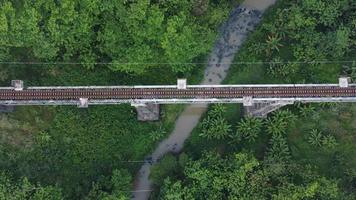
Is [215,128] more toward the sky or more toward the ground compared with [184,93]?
more toward the ground

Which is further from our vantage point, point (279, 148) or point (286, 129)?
point (286, 129)

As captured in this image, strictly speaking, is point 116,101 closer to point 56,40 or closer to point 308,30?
point 56,40

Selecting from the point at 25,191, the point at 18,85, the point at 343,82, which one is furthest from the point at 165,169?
the point at 343,82

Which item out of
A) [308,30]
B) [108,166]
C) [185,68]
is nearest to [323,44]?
[308,30]

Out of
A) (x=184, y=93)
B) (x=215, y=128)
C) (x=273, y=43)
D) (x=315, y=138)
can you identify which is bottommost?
(x=315, y=138)

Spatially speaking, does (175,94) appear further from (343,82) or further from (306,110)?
(343,82)

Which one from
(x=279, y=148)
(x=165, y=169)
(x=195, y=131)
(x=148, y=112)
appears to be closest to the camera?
(x=165, y=169)

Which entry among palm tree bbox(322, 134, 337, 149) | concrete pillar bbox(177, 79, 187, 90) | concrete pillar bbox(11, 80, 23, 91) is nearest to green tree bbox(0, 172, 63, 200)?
concrete pillar bbox(11, 80, 23, 91)

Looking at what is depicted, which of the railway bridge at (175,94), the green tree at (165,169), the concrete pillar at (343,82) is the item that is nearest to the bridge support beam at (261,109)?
the railway bridge at (175,94)
